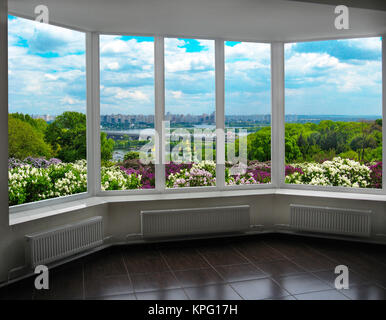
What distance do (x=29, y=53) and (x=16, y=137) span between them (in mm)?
971

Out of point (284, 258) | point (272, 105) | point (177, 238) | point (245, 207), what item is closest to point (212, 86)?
point (272, 105)

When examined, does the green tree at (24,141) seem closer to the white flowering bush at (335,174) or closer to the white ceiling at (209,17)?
the white ceiling at (209,17)

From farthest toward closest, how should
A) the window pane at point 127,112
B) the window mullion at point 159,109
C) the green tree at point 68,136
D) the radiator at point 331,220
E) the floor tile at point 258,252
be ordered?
the window mullion at point 159,109, the window pane at point 127,112, the radiator at point 331,220, the green tree at point 68,136, the floor tile at point 258,252

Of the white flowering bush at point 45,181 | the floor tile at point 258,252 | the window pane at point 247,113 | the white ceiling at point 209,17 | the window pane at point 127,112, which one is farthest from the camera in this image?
the window pane at point 247,113

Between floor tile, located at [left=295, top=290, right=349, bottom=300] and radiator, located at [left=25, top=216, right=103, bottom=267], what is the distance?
7.79 feet

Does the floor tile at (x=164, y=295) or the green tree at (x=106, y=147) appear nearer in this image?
the floor tile at (x=164, y=295)

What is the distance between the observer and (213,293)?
3.48 meters

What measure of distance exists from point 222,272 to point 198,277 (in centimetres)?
29

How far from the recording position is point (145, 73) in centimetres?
521

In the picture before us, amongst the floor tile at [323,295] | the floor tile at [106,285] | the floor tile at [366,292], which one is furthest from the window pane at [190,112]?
the floor tile at [366,292]

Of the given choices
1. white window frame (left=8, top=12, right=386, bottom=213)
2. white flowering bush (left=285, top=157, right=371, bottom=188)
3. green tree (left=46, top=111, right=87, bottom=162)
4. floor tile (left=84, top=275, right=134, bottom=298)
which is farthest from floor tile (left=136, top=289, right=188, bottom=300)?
white flowering bush (left=285, top=157, right=371, bottom=188)

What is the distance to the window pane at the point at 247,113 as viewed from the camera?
219 inches

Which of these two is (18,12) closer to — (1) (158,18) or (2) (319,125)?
(1) (158,18)

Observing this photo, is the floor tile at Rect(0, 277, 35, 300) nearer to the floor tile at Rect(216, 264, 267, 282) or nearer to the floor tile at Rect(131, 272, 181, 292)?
the floor tile at Rect(131, 272, 181, 292)
